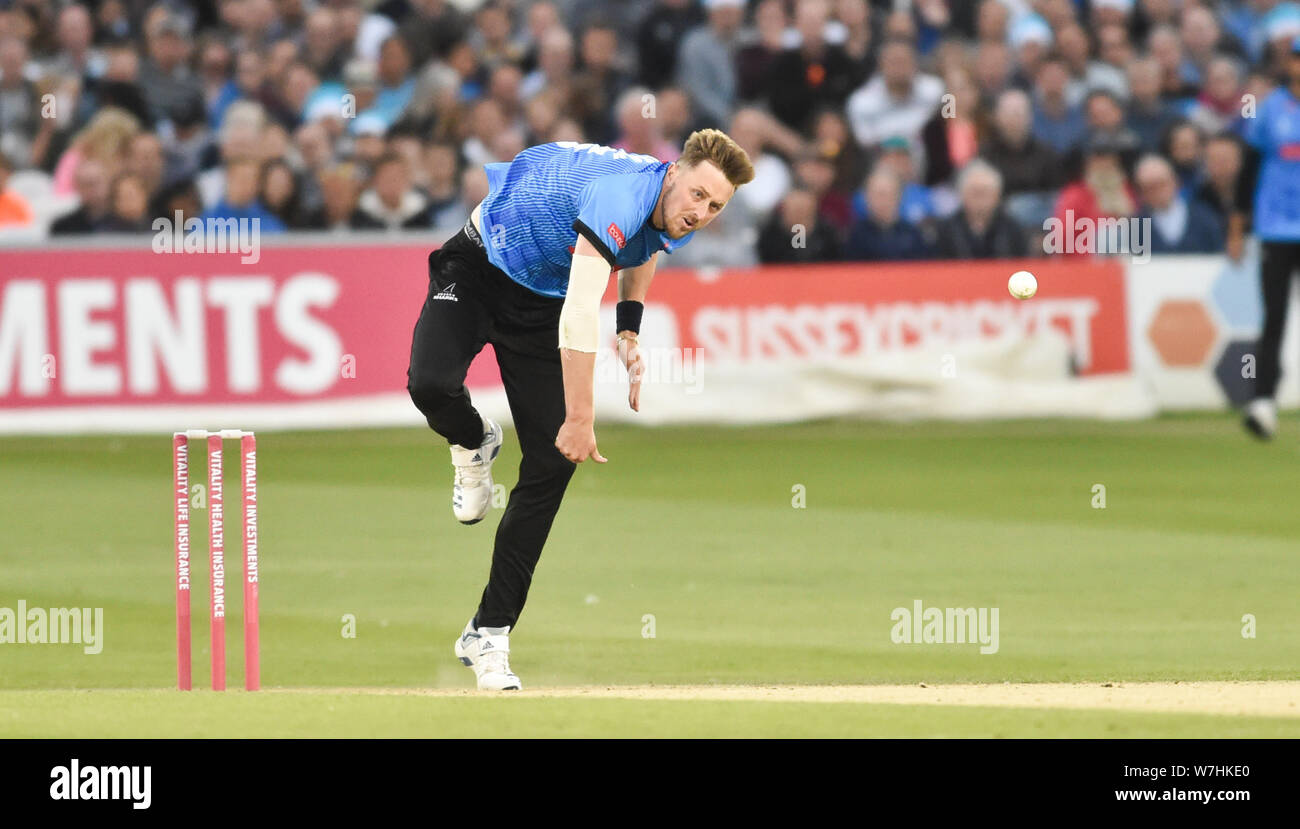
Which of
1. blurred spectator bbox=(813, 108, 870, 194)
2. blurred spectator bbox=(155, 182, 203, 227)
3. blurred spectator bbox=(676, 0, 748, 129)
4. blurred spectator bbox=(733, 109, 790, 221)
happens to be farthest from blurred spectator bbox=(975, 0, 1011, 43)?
blurred spectator bbox=(155, 182, 203, 227)

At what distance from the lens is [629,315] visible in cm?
872

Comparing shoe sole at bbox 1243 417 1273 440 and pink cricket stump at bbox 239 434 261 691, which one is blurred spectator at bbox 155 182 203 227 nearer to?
shoe sole at bbox 1243 417 1273 440

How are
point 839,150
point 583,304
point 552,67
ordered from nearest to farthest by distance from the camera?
point 583,304 → point 839,150 → point 552,67

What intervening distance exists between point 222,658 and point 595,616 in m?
2.62

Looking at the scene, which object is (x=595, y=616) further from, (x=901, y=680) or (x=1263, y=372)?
(x=1263, y=372)

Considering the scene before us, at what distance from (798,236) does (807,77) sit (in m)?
2.92

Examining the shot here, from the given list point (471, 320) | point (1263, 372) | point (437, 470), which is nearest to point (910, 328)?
point (1263, 372)

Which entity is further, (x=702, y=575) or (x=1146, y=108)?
(x=1146, y=108)

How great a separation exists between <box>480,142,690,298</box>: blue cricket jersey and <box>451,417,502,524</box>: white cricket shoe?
89 cm

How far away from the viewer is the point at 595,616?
1039cm

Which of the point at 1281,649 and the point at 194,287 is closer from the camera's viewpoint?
the point at 1281,649

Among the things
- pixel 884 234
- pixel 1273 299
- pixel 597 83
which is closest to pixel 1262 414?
pixel 1273 299

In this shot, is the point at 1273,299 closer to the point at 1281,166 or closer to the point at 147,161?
the point at 1281,166

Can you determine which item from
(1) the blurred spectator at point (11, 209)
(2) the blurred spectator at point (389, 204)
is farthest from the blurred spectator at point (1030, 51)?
(1) the blurred spectator at point (11, 209)
